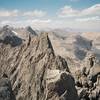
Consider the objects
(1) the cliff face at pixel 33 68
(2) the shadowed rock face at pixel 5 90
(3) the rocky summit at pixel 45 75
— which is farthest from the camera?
(1) the cliff face at pixel 33 68

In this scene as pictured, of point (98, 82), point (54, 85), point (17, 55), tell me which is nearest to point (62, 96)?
point (54, 85)

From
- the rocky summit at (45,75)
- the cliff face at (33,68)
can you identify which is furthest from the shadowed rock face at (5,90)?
the cliff face at (33,68)

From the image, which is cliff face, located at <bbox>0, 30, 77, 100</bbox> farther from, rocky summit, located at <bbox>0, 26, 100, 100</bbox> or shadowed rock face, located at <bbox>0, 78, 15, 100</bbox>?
shadowed rock face, located at <bbox>0, 78, 15, 100</bbox>

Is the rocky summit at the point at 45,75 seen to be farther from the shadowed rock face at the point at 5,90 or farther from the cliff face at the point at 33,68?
the shadowed rock face at the point at 5,90

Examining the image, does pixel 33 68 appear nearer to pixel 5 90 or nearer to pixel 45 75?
pixel 45 75

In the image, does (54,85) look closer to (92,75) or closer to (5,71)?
(92,75)

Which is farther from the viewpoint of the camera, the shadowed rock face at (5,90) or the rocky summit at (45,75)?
the rocky summit at (45,75)

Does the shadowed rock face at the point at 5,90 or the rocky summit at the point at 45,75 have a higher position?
the shadowed rock face at the point at 5,90

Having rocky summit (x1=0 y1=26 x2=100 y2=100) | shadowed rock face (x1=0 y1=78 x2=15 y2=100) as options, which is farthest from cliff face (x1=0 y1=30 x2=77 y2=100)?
shadowed rock face (x1=0 y1=78 x2=15 y2=100)
